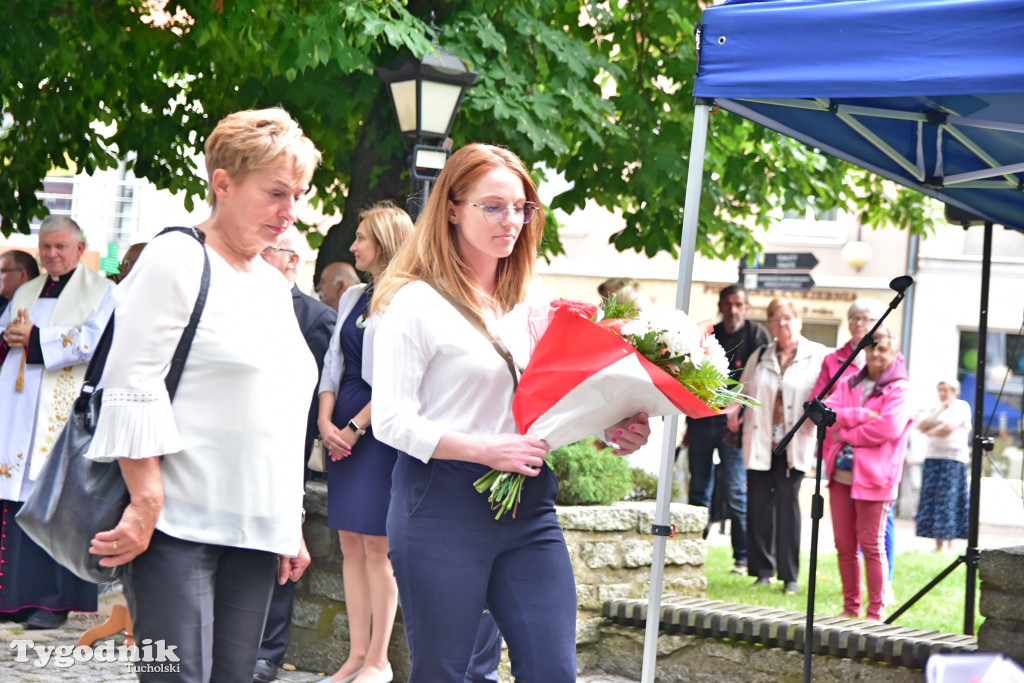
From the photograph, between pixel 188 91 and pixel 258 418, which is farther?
pixel 188 91

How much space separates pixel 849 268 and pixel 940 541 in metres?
11.7

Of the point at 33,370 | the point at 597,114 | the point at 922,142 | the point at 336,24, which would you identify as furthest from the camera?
the point at 597,114

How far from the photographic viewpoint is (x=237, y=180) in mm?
2621

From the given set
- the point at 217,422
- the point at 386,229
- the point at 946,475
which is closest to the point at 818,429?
the point at 386,229

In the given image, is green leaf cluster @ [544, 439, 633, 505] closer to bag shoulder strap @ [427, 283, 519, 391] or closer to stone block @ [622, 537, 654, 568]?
stone block @ [622, 537, 654, 568]

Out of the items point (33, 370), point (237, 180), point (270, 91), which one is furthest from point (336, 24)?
point (237, 180)

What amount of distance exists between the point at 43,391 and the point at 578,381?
4.89 metres

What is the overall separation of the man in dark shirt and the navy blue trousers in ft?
22.3

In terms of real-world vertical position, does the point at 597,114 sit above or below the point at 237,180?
above

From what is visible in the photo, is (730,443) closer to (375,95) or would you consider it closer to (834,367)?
(834,367)

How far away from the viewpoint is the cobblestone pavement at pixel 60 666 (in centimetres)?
552

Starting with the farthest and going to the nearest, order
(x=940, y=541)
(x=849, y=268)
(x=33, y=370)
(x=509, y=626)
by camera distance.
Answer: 1. (x=849, y=268)
2. (x=940, y=541)
3. (x=33, y=370)
4. (x=509, y=626)

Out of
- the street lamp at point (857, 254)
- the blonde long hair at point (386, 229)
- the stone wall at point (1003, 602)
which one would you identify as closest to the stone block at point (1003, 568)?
the stone wall at point (1003, 602)

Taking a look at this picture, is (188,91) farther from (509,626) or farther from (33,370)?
(509,626)
